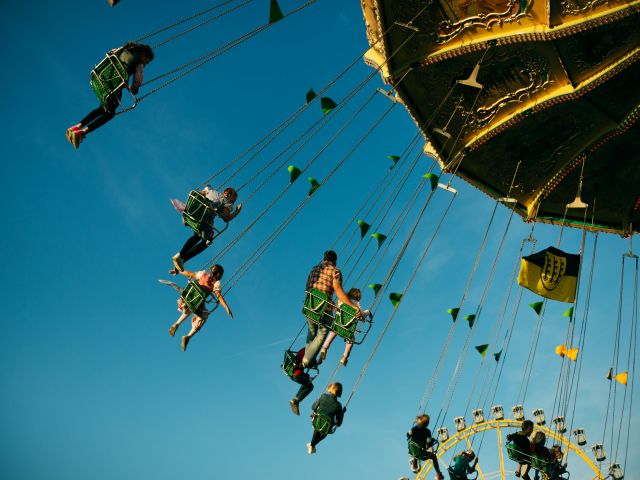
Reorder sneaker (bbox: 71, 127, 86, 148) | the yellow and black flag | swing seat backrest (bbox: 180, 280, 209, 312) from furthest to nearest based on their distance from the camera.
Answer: the yellow and black flag < swing seat backrest (bbox: 180, 280, 209, 312) < sneaker (bbox: 71, 127, 86, 148)

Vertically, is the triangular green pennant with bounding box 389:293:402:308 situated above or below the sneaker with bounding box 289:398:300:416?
above

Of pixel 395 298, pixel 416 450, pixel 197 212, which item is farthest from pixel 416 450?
pixel 197 212

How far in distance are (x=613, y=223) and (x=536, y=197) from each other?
184cm

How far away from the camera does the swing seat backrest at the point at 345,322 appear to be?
28.2 feet

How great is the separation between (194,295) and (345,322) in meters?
2.12

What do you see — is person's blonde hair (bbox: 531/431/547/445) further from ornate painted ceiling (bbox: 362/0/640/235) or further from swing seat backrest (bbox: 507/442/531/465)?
ornate painted ceiling (bbox: 362/0/640/235)

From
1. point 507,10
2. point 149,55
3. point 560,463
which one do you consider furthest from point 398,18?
point 560,463

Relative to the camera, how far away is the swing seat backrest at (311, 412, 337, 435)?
904 cm

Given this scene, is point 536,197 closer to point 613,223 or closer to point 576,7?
point 613,223

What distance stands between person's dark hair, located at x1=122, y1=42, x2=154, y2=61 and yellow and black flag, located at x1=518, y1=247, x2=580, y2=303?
7.38m

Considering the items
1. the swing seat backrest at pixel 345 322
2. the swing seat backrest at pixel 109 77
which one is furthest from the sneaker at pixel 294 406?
the swing seat backrest at pixel 109 77

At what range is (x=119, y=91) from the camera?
26.7ft

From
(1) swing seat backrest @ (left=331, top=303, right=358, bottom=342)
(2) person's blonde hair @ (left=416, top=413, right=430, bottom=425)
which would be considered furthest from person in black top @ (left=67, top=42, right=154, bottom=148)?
(2) person's blonde hair @ (left=416, top=413, right=430, bottom=425)

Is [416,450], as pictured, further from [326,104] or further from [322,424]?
[326,104]
